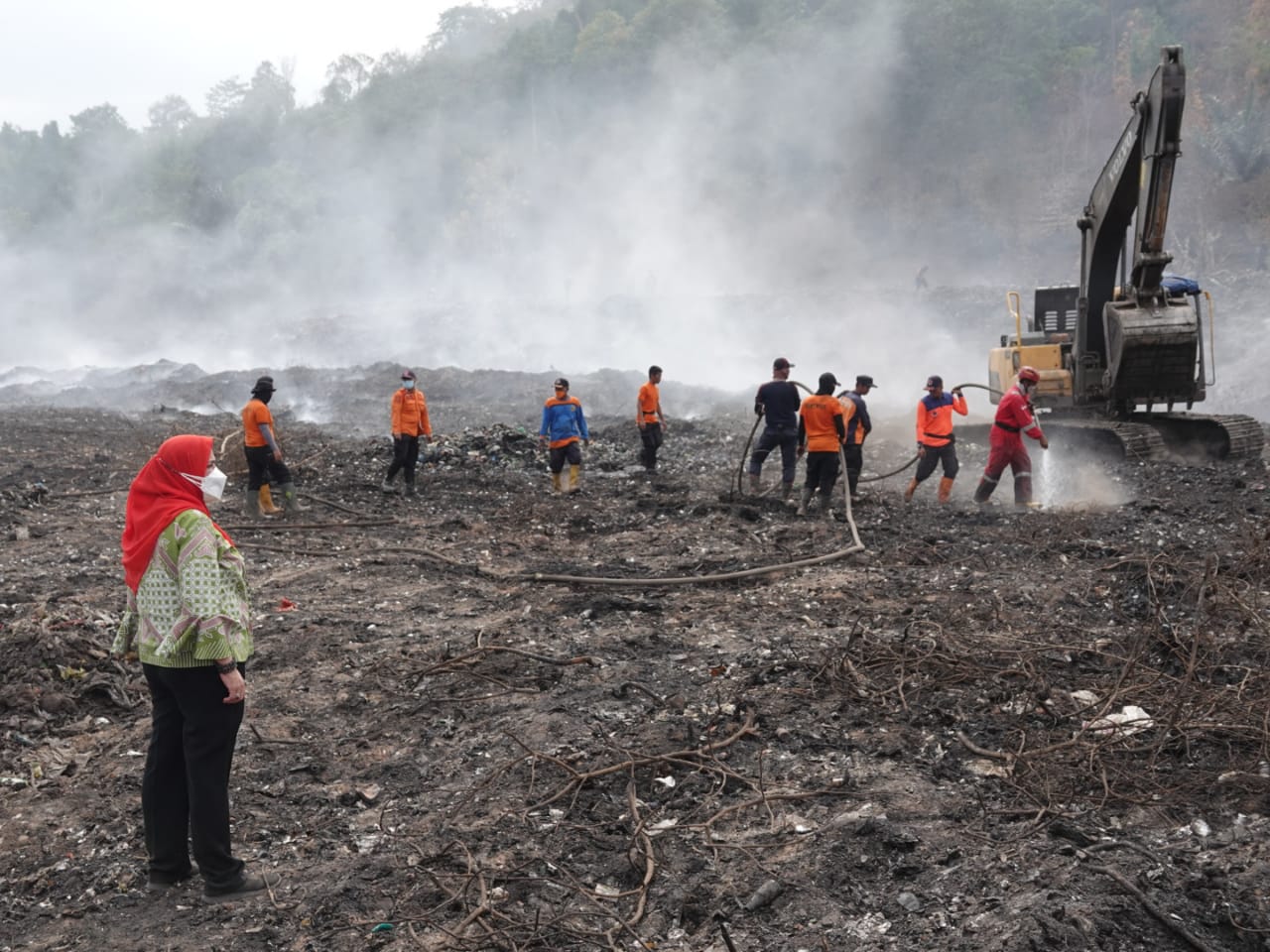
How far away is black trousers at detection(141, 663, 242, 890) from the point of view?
374cm

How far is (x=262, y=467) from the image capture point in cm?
1105

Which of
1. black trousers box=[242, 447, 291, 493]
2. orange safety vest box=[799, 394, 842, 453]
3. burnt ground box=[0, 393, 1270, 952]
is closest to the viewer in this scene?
burnt ground box=[0, 393, 1270, 952]

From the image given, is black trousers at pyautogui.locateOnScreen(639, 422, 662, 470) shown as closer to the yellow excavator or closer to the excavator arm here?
the yellow excavator

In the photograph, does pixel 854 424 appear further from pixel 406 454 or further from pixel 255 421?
pixel 255 421

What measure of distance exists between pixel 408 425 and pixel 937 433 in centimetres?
579

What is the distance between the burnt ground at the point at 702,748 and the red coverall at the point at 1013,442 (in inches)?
37.6

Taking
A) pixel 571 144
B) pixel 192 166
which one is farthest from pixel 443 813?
pixel 192 166

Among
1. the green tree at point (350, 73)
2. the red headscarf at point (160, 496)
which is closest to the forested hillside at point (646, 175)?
the green tree at point (350, 73)

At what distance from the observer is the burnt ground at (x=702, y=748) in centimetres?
362

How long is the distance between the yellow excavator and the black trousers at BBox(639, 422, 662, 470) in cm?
458

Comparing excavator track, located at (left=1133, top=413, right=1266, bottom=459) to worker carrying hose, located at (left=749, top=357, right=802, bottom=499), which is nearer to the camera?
worker carrying hose, located at (left=749, top=357, right=802, bottom=499)

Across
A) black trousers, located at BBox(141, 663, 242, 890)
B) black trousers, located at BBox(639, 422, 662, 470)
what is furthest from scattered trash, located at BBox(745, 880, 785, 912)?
black trousers, located at BBox(639, 422, 662, 470)

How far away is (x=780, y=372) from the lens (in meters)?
11.1

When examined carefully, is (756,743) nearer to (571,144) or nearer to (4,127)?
(571,144)
